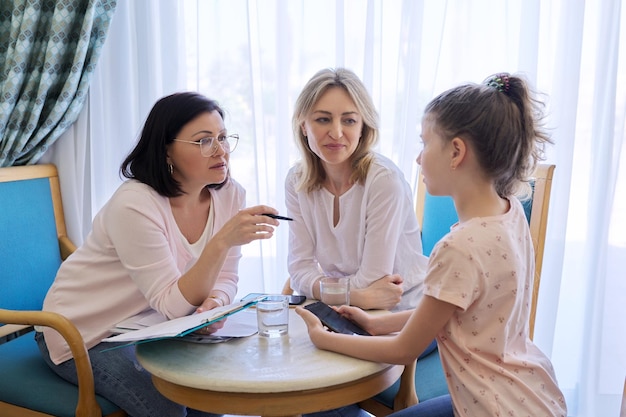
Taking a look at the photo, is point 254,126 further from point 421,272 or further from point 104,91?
point 421,272

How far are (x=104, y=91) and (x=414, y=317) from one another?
1.97 meters

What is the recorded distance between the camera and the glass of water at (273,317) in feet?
4.89

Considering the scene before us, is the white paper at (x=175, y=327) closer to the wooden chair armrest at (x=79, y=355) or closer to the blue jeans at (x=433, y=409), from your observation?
the wooden chair armrest at (x=79, y=355)

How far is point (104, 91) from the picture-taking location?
2699mm

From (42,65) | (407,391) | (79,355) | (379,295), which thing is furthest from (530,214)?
(42,65)

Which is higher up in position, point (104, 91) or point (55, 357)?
point (104, 91)

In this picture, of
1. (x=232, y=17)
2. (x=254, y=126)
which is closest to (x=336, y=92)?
(x=254, y=126)

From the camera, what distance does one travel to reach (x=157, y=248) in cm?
170

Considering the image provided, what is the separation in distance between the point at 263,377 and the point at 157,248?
0.61m

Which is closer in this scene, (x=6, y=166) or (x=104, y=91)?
(x=6, y=166)

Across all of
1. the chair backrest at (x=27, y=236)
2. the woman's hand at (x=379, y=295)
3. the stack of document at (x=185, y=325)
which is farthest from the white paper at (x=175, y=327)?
the chair backrest at (x=27, y=236)

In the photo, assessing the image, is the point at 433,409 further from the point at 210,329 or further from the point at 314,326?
the point at 210,329

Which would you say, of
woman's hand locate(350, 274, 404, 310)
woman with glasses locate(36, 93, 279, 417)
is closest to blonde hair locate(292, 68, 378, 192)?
woman with glasses locate(36, 93, 279, 417)

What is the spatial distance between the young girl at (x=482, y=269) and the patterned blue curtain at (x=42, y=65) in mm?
1728
